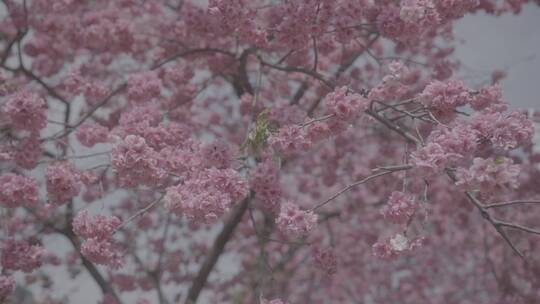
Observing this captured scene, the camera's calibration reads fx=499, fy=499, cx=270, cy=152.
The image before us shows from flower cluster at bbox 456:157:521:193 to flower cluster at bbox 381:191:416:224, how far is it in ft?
2.15

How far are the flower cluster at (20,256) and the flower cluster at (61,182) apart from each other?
0.59 meters

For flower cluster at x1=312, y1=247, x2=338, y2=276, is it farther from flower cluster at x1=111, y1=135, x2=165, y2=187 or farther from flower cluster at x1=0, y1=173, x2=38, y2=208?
flower cluster at x1=0, y1=173, x2=38, y2=208

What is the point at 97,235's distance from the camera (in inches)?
134

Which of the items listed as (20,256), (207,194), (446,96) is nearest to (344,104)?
(446,96)

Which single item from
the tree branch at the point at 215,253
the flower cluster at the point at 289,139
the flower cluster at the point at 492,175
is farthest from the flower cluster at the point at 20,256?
the flower cluster at the point at 492,175

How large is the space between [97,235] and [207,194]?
3.04ft

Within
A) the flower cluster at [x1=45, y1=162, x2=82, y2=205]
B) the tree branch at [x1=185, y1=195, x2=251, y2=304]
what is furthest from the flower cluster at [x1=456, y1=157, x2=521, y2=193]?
the tree branch at [x1=185, y1=195, x2=251, y2=304]

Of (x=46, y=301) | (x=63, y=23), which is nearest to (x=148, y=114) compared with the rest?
(x=63, y=23)

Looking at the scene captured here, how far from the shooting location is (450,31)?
6699 mm

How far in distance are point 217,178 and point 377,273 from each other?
898 centimetres

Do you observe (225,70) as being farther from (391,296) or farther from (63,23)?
(391,296)

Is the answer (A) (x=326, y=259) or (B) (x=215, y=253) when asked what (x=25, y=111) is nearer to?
(A) (x=326, y=259)

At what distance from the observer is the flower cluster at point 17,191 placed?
385 cm

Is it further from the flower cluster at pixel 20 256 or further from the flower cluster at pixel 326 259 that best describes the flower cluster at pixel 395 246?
the flower cluster at pixel 20 256
